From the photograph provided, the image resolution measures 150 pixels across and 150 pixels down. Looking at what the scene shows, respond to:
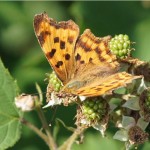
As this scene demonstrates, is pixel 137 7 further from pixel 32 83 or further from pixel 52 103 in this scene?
pixel 52 103

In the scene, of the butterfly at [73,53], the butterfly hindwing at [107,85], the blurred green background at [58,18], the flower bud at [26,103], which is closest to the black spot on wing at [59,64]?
the butterfly at [73,53]

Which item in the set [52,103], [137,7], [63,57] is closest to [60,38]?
[63,57]

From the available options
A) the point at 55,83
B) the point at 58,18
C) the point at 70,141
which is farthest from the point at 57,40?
the point at 58,18

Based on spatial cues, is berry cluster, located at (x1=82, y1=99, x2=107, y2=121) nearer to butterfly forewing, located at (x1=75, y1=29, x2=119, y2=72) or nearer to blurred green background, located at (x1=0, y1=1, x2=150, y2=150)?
butterfly forewing, located at (x1=75, y1=29, x2=119, y2=72)

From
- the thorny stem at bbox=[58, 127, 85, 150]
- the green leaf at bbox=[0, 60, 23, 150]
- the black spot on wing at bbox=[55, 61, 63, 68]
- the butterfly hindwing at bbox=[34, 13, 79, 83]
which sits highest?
the butterfly hindwing at bbox=[34, 13, 79, 83]

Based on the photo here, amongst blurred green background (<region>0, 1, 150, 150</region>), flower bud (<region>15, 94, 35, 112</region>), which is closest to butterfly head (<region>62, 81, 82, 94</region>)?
flower bud (<region>15, 94, 35, 112</region>)

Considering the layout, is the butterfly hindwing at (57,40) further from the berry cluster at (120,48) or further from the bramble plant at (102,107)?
the berry cluster at (120,48)

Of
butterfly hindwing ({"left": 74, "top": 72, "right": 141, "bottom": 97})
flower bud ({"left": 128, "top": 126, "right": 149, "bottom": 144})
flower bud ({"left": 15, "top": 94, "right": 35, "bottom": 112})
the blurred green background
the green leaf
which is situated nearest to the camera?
butterfly hindwing ({"left": 74, "top": 72, "right": 141, "bottom": 97})
